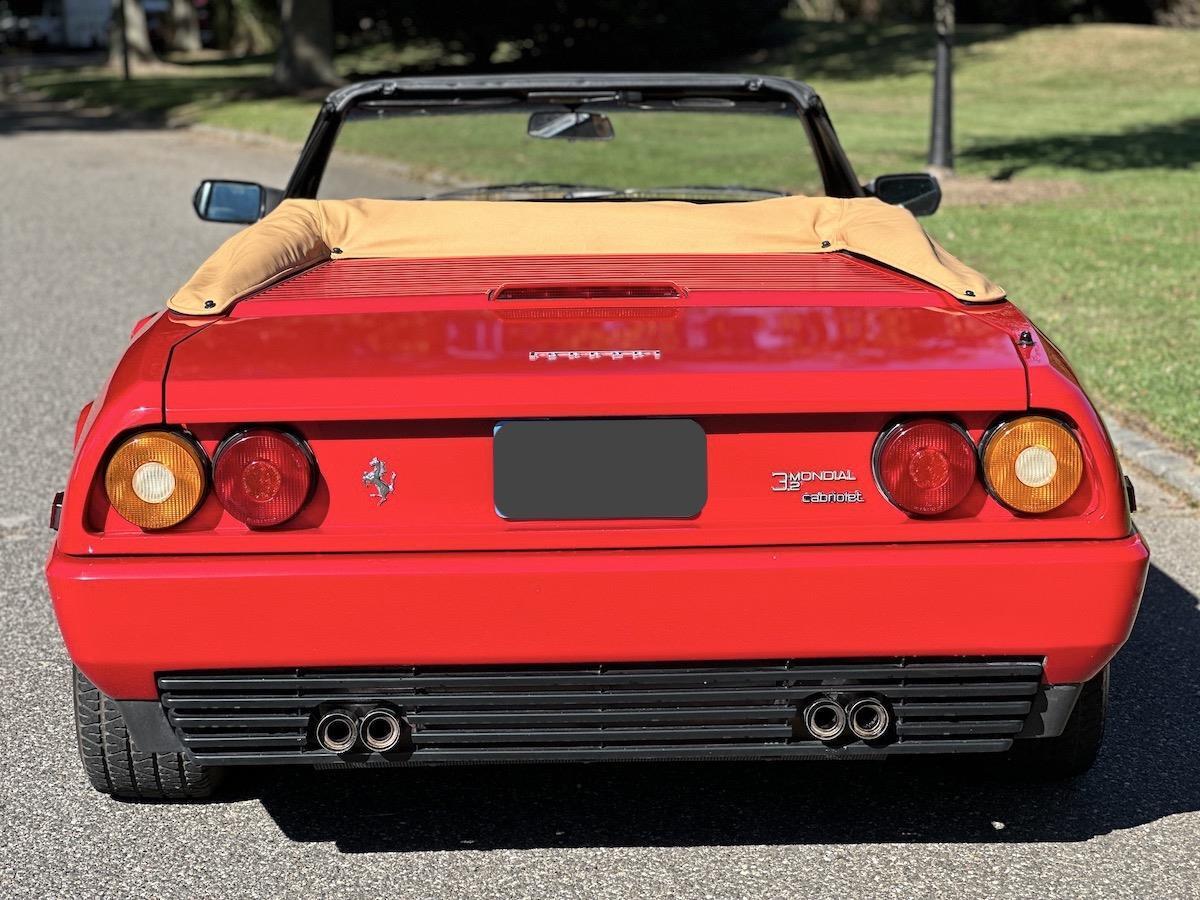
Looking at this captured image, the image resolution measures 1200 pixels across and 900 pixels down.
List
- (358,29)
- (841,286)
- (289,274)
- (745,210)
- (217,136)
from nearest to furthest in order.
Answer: (841,286)
(289,274)
(745,210)
(217,136)
(358,29)

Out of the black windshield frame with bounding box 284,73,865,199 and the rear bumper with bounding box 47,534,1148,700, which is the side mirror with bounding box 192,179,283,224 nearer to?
the black windshield frame with bounding box 284,73,865,199

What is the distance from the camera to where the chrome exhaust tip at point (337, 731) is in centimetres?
313

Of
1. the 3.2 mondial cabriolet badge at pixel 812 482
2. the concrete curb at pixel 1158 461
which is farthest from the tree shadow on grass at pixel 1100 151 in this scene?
the 3.2 mondial cabriolet badge at pixel 812 482

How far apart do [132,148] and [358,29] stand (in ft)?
60.0

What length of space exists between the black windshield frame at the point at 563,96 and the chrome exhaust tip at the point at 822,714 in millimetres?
2060

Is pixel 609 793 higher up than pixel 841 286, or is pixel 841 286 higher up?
pixel 841 286

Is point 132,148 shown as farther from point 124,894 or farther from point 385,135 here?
point 124,894

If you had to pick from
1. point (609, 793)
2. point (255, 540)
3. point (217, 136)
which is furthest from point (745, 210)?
point (217, 136)

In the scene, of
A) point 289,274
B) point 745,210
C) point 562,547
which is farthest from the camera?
point 745,210

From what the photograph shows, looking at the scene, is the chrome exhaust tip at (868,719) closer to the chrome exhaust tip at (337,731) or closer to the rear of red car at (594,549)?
the rear of red car at (594,549)

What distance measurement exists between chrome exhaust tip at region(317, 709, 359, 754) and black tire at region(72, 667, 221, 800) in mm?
554

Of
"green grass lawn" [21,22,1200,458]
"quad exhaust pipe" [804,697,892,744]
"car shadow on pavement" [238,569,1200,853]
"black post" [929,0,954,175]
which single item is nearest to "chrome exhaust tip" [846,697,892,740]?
"quad exhaust pipe" [804,697,892,744]

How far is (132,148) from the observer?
2184 cm

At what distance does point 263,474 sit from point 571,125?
2.18 meters
